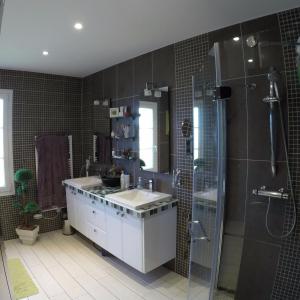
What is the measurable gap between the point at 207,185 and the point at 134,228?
0.95 meters

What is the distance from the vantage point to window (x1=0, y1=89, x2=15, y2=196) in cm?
377

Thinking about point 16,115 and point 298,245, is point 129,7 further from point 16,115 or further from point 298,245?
point 16,115

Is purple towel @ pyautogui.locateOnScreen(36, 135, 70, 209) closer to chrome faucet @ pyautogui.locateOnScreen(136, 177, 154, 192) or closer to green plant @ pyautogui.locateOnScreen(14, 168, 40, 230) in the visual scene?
green plant @ pyautogui.locateOnScreen(14, 168, 40, 230)

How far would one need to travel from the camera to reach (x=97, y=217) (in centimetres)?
318

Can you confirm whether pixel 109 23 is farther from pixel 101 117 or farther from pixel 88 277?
pixel 88 277

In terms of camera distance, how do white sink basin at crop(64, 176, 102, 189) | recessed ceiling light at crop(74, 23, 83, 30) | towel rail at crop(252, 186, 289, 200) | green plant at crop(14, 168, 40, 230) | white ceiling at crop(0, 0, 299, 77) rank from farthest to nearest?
green plant at crop(14, 168, 40, 230), white sink basin at crop(64, 176, 102, 189), recessed ceiling light at crop(74, 23, 83, 30), towel rail at crop(252, 186, 289, 200), white ceiling at crop(0, 0, 299, 77)

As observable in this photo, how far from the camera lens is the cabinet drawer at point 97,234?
3092mm

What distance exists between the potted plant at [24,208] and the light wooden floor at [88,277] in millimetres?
152

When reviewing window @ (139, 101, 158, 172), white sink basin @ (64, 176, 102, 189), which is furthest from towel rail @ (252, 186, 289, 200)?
white sink basin @ (64, 176, 102, 189)

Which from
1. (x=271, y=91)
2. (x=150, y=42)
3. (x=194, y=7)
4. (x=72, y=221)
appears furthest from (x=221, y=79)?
(x=72, y=221)

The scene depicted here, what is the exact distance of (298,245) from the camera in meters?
1.93

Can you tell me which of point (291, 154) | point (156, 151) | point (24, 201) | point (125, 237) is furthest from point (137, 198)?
point (24, 201)

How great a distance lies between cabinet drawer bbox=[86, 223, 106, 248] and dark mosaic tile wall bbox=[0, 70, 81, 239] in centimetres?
115

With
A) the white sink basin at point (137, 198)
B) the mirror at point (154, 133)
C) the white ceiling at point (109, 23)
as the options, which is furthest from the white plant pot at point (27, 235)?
the white ceiling at point (109, 23)
